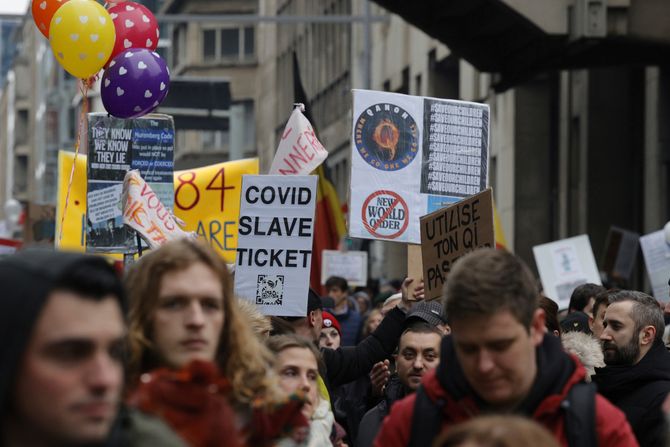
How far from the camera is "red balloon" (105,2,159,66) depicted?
1196cm

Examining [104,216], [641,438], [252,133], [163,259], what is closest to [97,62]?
[104,216]

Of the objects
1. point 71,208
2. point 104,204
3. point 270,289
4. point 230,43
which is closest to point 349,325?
point 71,208

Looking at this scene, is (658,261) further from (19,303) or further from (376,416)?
(19,303)

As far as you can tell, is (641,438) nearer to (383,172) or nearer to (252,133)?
(383,172)

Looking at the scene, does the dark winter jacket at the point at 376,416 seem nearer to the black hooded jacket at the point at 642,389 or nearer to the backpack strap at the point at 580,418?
the black hooded jacket at the point at 642,389

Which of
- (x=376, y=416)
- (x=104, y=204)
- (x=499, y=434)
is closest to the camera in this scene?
(x=499, y=434)

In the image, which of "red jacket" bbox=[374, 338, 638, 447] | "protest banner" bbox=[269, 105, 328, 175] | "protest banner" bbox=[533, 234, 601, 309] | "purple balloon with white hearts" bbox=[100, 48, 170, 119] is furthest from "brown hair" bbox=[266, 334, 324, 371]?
"protest banner" bbox=[533, 234, 601, 309]

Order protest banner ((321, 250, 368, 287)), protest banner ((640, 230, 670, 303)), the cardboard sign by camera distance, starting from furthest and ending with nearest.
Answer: protest banner ((321, 250, 368, 287)) → protest banner ((640, 230, 670, 303)) → the cardboard sign

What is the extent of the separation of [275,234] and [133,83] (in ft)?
6.90

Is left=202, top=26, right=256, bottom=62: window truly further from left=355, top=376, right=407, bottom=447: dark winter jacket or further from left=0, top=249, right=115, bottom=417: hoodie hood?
left=0, top=249, right=115, bottom=417: hoodie hood

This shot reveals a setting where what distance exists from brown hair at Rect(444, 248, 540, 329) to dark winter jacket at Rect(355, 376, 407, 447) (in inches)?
71.1

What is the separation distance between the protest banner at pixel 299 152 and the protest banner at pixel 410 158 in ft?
1.73

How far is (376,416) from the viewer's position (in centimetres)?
701

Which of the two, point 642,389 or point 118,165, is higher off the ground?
point 118,165
